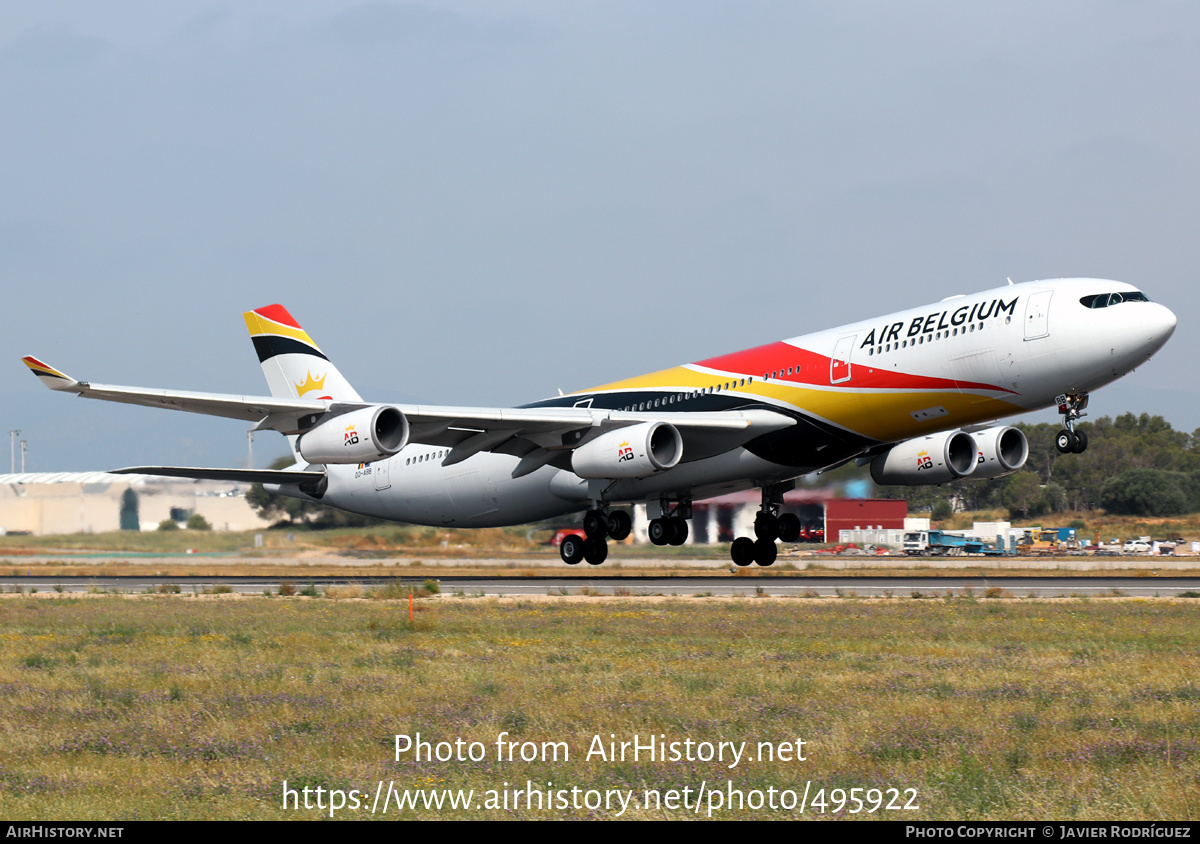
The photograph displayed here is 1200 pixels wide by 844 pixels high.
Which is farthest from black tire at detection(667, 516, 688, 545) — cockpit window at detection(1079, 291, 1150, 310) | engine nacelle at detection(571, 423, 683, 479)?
Result: cockpit window at detection(1079, 291, 1150, 310)

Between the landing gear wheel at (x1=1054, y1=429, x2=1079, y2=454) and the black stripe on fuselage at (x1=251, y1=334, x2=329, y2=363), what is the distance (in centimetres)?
2704

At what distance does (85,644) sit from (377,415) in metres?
10.2

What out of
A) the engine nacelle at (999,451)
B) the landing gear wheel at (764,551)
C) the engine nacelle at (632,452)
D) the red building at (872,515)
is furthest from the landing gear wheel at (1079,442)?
the red building at (872,515)

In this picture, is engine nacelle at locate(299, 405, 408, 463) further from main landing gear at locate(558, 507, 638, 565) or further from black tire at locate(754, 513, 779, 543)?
black tire at locate(754, 513, 779, 543)

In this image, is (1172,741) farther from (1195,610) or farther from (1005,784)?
(1195,610)

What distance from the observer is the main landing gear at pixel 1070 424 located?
25.8 meters

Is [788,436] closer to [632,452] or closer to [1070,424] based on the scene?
[632,452]

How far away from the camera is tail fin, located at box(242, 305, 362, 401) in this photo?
44.0 metres

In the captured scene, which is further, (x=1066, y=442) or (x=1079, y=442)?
(x=1066, y=442)

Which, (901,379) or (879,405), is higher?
(901,379)

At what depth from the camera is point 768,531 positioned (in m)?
37.2

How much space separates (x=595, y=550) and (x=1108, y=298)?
16544 millimetres

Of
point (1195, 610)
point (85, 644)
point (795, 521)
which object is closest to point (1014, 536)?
point (795, 521)

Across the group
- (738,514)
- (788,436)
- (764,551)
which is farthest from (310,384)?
(788,436)
